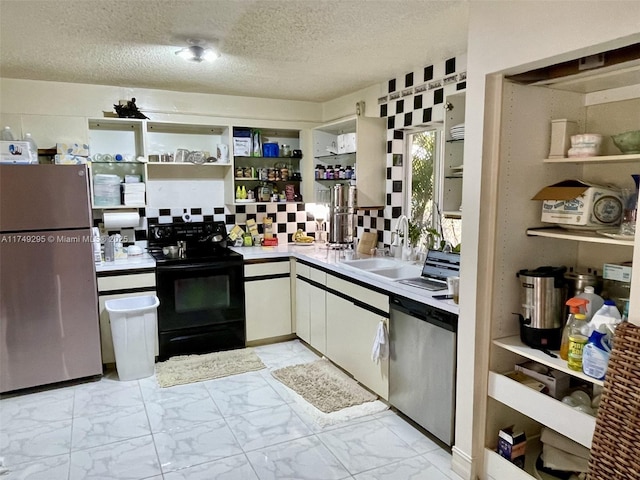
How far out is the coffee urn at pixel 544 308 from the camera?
193cm

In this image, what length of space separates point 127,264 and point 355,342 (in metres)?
1.90

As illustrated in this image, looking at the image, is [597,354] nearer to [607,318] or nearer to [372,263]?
[607,318]

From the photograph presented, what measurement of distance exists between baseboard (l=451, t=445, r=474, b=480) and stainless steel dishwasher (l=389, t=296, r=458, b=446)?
0.26ft

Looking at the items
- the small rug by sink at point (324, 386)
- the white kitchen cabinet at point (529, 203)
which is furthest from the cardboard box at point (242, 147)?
the white kitchen cabinet at point (529, 203)

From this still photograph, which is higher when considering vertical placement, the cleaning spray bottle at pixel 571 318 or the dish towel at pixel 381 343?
the cleaning spray bottle at pixel 571 318

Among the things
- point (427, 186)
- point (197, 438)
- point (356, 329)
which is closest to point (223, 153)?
point (427, 186)

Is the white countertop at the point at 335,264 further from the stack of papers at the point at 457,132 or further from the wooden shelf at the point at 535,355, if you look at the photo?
the stack of papers at the point at 457,132

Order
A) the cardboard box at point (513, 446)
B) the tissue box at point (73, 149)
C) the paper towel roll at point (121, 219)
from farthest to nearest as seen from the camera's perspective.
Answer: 1. the paper towel roll at point (121, 219)
2. the tissue box at point (73, 149)
3. the cardboard box at point (513, 446)

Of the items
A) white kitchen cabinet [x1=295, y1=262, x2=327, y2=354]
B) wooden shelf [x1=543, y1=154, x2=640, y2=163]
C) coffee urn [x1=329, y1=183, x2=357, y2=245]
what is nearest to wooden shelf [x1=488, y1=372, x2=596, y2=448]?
wooden shelf [x1=543, y1=154, x2=640, y2=163]

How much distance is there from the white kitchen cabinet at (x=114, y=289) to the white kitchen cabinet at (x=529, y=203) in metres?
2.63

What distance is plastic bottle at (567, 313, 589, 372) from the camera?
172cm

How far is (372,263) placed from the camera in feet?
11.5

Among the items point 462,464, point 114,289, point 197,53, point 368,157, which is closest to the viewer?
point 462,464

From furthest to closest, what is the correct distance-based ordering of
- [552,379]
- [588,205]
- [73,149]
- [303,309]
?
[303,309] < [73,149] < [552,379] < [588,205]
